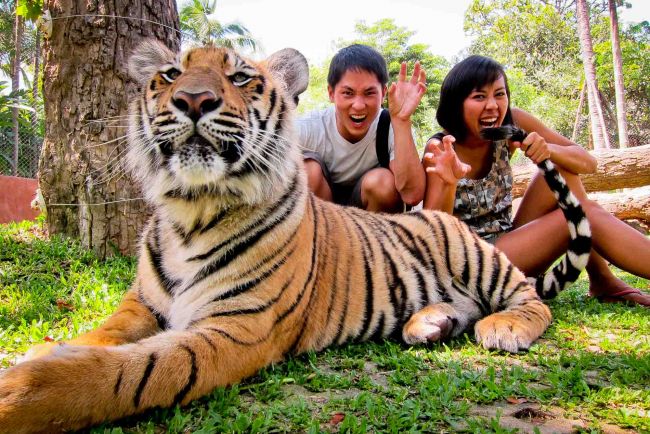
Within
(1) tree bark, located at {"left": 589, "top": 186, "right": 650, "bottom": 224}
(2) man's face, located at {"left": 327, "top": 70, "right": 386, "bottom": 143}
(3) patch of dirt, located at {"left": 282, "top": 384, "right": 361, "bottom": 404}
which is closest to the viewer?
(3) patch of dirt, located at {"left": 282, "top": 384, "right": 361, "bottom": 404}

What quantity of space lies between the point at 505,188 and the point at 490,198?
0.19 meters

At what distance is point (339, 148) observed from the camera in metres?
4.48

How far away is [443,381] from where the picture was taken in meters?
2.09

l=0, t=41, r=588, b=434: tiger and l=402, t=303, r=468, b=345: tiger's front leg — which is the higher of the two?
l=0, t=41, r=588, b=434: tiger

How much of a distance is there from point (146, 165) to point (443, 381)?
1.68m

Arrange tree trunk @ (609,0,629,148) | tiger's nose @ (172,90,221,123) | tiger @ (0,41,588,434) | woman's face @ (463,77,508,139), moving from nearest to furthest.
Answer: tiger @ (0,41,588,434), tiger's nose @ (172,90,221,123), woman's face @ (463,77,508,139), tree trunk @ (609,0,629,148)

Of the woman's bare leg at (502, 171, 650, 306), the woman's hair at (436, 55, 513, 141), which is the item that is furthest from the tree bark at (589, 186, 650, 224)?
the woman's hair at (436, 55, 513, 141)

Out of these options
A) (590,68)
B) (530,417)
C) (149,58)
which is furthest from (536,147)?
(590,68)

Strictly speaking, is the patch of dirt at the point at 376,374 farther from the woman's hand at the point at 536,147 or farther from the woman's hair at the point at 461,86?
the woman's hair at the point at 461,86

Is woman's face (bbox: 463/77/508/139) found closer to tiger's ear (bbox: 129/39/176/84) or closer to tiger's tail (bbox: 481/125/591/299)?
tiger's tail (bbox: 481/125/591/299)

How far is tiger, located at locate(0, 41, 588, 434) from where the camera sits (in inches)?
63.8

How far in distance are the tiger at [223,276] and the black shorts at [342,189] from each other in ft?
4.02

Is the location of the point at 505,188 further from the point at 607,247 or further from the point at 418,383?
the point at 418,383

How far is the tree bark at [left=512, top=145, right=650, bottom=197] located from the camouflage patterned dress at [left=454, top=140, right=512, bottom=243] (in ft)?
15.1
